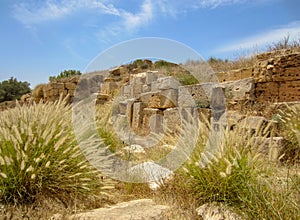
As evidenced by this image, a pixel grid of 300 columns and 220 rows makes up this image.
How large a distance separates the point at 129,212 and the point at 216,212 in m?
0.76

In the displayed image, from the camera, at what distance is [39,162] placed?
2.78 m

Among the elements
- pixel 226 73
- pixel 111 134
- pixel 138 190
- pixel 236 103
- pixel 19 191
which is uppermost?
pixel 226 73

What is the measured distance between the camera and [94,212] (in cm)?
263

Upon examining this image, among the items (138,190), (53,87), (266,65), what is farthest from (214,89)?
(53,87)

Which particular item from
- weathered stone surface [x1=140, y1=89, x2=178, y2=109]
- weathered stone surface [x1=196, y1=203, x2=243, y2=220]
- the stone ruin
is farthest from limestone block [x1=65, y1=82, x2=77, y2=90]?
weathered stone surface [x1=196, y1=203, x2=243, y2=220]

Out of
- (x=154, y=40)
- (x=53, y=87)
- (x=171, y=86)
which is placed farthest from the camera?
(x=53, y=87)

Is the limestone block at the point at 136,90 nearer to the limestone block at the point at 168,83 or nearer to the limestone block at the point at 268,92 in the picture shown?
the limestone block at the point at 168,83

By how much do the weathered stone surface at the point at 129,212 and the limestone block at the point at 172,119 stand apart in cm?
388

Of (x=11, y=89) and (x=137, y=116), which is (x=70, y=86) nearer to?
(x=137, y=116)

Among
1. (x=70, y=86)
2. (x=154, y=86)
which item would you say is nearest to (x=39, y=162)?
(x=154, y=86)

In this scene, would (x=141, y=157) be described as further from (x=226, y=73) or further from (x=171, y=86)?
(x=226, y=73)

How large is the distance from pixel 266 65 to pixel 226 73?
1576mm

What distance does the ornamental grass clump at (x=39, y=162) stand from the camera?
2.64m

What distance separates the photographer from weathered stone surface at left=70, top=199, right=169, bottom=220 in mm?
2449
